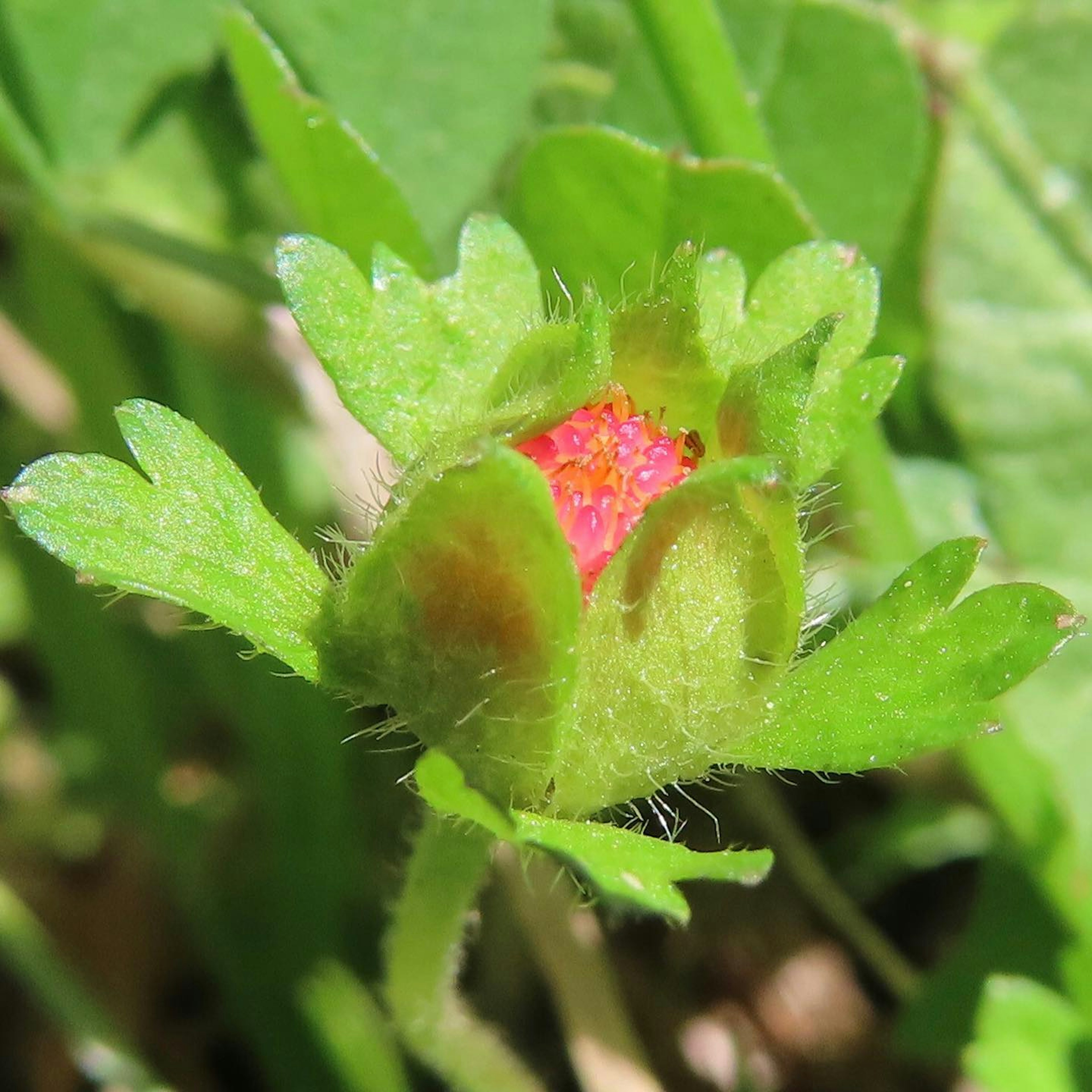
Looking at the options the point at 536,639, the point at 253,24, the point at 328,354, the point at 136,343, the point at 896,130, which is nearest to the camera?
the point at 536,639

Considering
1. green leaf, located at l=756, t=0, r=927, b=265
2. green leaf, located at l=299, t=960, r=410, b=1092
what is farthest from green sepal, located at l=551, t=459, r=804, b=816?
green leaf, located at l=299, t=960, r=410, b=1092

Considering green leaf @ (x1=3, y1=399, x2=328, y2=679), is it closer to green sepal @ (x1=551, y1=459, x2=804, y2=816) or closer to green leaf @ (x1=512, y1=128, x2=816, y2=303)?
green sepal @ (x1=551, y1=459, x2=804, y2=816)

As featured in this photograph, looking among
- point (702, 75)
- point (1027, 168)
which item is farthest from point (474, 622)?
point (1027, 168)

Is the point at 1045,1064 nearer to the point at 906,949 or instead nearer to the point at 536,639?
the point at 906,949

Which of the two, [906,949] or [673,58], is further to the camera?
[906,949]

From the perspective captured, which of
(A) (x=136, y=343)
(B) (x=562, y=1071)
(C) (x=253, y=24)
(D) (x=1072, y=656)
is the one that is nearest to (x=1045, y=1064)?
(D) (x=1072, y=656)

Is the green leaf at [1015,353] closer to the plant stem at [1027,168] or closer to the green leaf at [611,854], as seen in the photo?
the plant stem at [1027,168]
